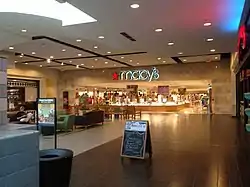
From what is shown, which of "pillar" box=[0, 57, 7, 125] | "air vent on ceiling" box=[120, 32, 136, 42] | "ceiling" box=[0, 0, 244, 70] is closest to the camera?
"pillar" box=[0, 57, 7, 125]

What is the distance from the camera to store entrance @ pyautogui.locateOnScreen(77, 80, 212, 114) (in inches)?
945

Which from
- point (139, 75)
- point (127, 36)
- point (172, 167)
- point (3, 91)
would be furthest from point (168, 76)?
point (3, 91)

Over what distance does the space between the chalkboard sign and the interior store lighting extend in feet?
10.1

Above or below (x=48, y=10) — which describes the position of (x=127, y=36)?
below

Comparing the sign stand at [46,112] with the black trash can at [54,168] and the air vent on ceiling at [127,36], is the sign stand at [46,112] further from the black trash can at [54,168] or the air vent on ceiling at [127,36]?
the air vent on ceiling at [127,36]

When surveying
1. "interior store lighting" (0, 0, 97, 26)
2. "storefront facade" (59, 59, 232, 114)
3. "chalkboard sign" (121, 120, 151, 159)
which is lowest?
"chalkboard sign" (121, 120, 151, 159)

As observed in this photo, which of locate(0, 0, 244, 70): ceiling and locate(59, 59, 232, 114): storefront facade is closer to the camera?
locate(0, 0, 244, 70): ceiling

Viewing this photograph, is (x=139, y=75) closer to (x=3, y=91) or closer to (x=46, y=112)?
(x=46, y=112)

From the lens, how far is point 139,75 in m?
20.3

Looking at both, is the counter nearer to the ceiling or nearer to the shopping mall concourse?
the shopping mall concourse

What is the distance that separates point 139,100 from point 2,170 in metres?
24.9

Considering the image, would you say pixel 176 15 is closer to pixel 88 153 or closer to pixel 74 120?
pixel 88 153

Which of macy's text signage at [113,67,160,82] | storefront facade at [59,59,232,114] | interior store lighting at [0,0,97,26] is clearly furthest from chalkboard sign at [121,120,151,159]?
macy's text signage at [113,67,160,82]

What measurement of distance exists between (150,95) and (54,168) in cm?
2705
